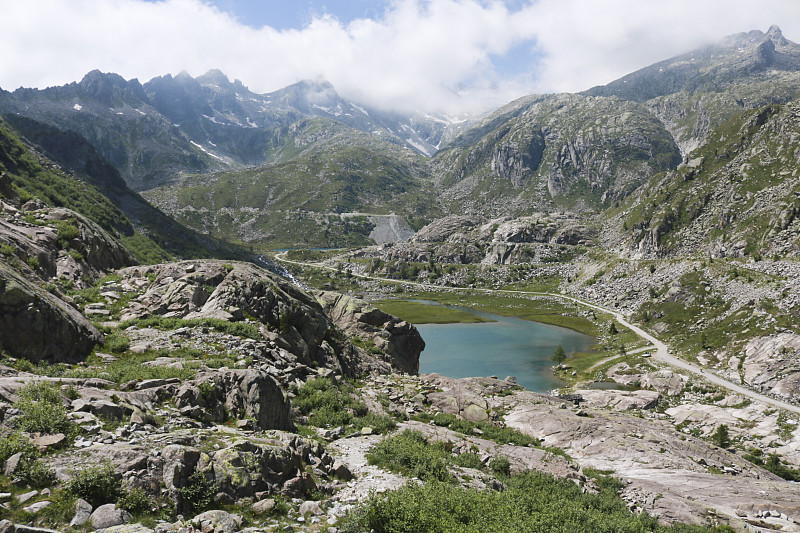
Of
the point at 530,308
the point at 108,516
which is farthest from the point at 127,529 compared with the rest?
the point at 530,308

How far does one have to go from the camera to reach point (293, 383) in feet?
74.9

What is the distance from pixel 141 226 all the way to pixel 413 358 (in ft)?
385

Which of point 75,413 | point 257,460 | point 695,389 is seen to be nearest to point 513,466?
point 257,460

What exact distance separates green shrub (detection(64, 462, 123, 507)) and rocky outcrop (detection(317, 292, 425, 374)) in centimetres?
3291

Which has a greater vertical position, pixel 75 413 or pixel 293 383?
pixel 75 413

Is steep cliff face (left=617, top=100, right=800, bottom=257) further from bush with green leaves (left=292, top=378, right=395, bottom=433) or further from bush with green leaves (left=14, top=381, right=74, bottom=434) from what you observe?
bush with green leaves (left=14, top=381, right=74, bottom=434)

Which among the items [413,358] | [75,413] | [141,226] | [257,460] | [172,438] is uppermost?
[141,226]

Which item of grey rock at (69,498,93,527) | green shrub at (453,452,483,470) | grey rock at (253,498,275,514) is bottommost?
green shrub at (453,452,483,470)

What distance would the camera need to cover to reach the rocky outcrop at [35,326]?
1591cm

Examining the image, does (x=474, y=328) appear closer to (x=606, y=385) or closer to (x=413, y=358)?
(x=606, y=385)

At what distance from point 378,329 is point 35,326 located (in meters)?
32.5

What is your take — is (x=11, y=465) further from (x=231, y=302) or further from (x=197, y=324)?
(x=231, y=302)

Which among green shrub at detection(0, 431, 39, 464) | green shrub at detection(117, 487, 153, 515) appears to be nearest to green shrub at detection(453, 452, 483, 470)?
green shrub at detection(117, 487, 153, 515)

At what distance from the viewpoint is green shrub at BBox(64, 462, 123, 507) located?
895cm
